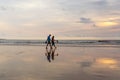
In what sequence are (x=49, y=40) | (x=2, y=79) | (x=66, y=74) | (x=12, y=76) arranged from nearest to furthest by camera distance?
(x=2, y=79) < (x=12, y=76) < (x=66, y=74) < (x=49, y=40)

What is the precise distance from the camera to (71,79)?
1428 centimetres

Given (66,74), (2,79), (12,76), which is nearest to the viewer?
(2,79)

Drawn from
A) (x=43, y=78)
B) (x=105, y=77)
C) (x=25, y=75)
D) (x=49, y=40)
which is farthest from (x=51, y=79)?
(x=49, y=40)

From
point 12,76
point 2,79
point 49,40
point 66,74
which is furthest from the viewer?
point 49,40

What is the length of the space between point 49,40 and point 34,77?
1152 inches

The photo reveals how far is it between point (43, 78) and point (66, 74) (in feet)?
6.25

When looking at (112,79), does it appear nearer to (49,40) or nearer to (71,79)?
(71,79)

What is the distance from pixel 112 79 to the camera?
47.5ft

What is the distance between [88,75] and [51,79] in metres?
2.41

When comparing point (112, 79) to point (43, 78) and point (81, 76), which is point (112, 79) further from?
point (43, 78)

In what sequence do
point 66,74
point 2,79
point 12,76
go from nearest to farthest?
point 2,79 → point 12,76 → point 66,74

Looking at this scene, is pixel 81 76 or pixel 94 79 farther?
pixel 81 76

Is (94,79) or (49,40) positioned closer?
(94,79)

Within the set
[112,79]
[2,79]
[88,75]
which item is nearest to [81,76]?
[88,75]
